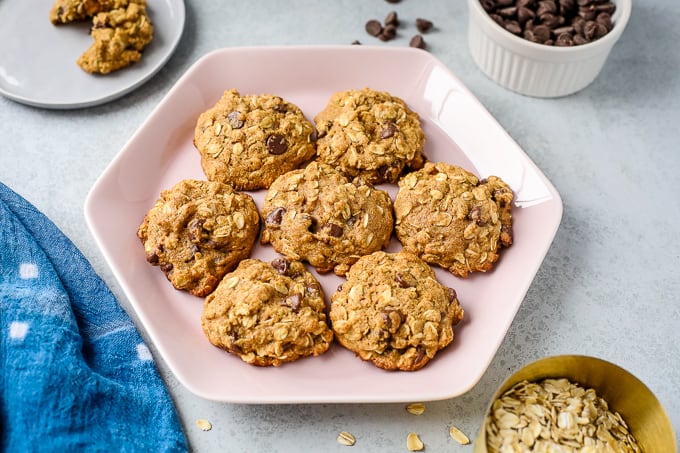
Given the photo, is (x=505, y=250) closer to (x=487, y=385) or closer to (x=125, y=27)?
(x=487, y=385)

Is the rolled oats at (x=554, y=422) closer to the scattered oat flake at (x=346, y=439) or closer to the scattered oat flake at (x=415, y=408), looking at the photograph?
the scattered oat flake at (x=415, y=408)

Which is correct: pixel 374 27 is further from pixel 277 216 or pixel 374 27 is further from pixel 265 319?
pixel 265 319

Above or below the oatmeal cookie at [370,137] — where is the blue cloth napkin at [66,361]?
below

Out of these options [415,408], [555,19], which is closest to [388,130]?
[555,19]

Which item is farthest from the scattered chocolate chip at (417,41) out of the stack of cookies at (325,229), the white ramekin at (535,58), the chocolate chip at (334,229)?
the chocolate chip at (334,229)

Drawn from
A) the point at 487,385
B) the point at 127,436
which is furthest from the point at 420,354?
the point at 127,436

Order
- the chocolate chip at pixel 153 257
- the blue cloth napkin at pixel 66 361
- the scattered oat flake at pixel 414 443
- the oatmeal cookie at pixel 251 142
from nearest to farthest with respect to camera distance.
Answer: the blue cloth napkin at pixel 66 361, the scattered oat flake at pixel 414 443, the chocolate chip at pixel 153 257, the oatmeal cookie at pixel 251 142
